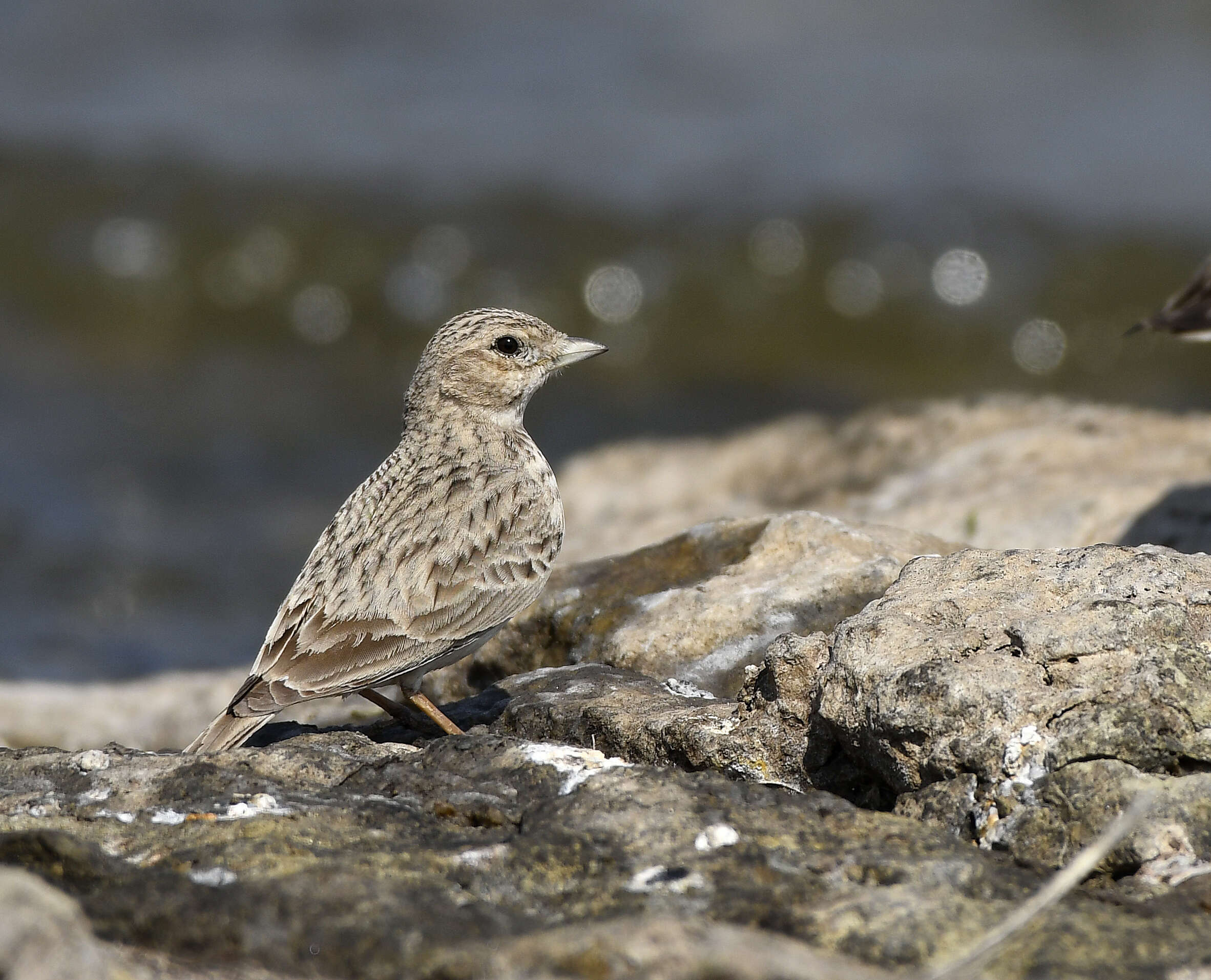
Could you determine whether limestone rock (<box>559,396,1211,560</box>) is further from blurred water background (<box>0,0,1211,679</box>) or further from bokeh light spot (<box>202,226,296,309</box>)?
bokeh light spot (<box>202,226,296,309</box>)

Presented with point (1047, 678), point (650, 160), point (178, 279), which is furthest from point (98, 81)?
point (1047, 678)

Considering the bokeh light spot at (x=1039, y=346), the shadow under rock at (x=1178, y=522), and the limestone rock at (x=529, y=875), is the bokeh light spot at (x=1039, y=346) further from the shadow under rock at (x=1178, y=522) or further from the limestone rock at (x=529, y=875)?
the limestone rock at (x=529, y=875)

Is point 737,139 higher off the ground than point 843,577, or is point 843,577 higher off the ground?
point 737,139

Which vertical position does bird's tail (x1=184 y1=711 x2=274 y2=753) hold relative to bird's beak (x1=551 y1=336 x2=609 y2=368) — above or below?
below

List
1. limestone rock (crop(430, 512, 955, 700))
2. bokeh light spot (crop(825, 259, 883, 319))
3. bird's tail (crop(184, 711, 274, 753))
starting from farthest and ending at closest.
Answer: bokeh light spot (crop(825, 259, 883, 319)) < limestone rock (crop(430, 512, 955, 700)) < bird's tail (crop(184, 711, 274, 753))

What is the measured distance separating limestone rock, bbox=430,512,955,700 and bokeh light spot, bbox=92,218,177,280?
14.3m

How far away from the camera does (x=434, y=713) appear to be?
500 centimetres

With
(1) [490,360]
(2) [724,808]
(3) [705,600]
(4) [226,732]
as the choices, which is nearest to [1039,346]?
(1) [490,360]

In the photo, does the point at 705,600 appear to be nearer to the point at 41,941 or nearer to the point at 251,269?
the point at 41,941

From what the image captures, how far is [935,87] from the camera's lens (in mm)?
23953

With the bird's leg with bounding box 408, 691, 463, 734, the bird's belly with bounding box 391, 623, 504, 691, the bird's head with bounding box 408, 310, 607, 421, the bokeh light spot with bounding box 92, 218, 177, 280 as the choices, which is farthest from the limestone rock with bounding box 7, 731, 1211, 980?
the bokeh light spot with bounding box 92, 218, 177, 280

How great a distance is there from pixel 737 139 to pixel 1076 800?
19.6 m

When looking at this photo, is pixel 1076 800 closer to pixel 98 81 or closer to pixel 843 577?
pixel 843 577

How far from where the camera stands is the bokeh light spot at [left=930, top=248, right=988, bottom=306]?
18078mm
